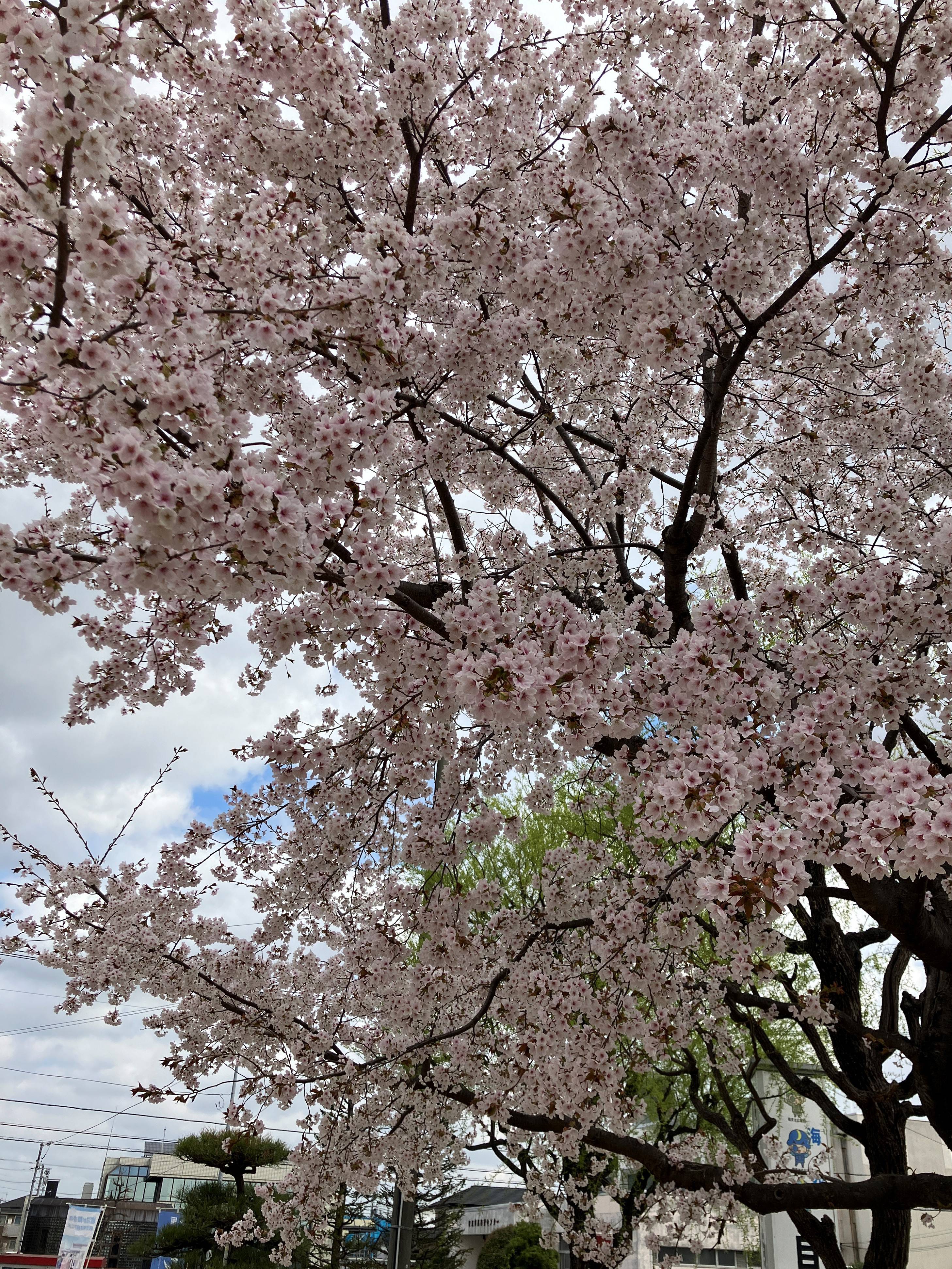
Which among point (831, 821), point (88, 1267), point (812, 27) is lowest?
point (88, 1267)

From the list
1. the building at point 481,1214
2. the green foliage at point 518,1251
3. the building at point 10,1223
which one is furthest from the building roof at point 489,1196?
the building at point 10,1223

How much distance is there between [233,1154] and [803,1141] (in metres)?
12.4

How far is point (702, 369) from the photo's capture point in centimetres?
658

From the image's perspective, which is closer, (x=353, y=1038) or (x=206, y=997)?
(x=206, y=997)

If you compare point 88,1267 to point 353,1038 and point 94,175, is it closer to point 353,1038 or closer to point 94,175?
point 353,1038

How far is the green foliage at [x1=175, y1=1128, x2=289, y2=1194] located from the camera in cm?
1576

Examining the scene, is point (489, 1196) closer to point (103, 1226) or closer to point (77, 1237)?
point (103, 1226)

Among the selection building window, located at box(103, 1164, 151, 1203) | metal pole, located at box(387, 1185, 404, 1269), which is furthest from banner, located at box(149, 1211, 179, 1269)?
metal pole, located at box(387, 1185, 404, 1269)

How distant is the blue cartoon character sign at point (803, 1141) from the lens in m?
16.1

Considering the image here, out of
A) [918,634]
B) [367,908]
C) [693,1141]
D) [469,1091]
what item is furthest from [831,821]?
[693,1141]

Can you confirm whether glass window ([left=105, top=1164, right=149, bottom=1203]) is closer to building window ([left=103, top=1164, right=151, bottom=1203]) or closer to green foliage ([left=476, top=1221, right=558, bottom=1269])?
building window ([left=103, top=1164, right=151, bottom=1203])

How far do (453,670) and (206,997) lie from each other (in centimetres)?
541

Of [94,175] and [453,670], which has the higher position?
[94,175]

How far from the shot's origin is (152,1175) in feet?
101
